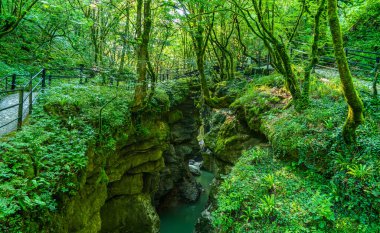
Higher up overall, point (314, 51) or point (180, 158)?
point (314, 51)

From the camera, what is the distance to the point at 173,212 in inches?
757

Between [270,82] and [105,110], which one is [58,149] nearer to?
[105,110]

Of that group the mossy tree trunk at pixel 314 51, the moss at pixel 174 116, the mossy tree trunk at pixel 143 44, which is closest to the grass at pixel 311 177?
the mossy tree trunk at pixel 314 51

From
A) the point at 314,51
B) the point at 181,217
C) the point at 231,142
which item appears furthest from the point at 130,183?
the point at 314,51

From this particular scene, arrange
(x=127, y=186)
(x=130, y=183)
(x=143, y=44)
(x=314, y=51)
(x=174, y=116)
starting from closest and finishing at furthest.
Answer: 1. (x=314, y=51)
2. (x=143, y=44)
3. (x=127, y=186)
4. (x=130, y=183)
5. (x=174, y=116)

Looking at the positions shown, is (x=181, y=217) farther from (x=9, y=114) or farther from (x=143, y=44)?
(x=9, y=114)

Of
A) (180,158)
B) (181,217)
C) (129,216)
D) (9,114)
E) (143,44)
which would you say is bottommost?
(181,217)

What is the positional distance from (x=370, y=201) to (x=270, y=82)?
8.03m

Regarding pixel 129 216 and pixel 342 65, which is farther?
pixel 129 216

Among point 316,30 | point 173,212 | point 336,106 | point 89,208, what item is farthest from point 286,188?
point 173,212

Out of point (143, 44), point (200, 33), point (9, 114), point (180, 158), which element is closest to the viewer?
point (9, 114)

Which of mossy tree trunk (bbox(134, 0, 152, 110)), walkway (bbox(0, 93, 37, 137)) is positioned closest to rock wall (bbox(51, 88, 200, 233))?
walkway (bbox(0, 93, 37, 137))

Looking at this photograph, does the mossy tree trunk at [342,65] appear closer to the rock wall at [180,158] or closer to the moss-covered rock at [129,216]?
the moss-covered rock at [129,216]

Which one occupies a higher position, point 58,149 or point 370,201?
point 58,149
